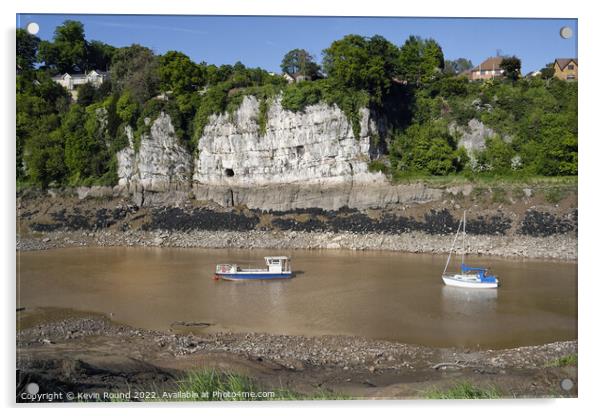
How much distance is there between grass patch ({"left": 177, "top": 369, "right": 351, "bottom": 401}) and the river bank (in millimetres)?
179

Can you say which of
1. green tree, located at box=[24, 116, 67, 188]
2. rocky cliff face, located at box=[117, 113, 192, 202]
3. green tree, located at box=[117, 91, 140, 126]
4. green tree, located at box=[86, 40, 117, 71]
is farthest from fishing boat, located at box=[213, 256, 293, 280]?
green tree, located at box=[117, 91, 140, 126]

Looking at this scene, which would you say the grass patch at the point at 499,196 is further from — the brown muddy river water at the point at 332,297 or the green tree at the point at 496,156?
the brown muddy river water at the point at 332,297

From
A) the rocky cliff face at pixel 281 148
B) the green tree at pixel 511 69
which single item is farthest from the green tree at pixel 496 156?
the rocky cliff face at pixel 281 148

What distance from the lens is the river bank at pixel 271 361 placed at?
6.41m

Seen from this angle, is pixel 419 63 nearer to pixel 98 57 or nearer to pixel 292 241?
pixel 292 241

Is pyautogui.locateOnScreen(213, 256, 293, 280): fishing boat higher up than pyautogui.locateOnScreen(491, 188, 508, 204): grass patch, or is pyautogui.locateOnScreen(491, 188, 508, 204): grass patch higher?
pyautogui.locateOnScreen(491, 188, 508, 204): grass patch

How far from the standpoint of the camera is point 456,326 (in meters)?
10.9

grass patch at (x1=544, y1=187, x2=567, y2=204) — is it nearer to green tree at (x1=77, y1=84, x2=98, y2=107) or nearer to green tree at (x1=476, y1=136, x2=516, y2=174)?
green tree at (x1=476, y1=136, x2=516, y2=174)

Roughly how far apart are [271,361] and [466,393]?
329 cm

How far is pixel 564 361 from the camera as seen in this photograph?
7.16m

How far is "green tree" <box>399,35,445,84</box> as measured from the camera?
24.7 metres

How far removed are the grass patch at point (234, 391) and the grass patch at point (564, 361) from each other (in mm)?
3017

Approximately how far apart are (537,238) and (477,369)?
11.5 m

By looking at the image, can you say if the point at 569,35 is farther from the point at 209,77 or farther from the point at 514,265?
the point at 209,77
